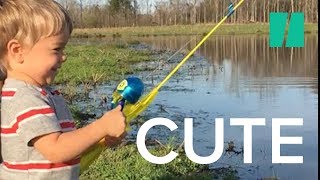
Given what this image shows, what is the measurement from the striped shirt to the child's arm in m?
0.03

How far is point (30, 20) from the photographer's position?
1.88 m

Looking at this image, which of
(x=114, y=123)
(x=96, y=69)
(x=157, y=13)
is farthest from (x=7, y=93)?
(x=157, y=13)

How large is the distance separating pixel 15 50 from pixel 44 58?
11 centimetres

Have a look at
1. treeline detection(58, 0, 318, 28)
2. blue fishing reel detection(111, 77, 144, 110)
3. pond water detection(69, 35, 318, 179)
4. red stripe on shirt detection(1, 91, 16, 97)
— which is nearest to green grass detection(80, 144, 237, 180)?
pond water detection(69, 35, 318, 179)

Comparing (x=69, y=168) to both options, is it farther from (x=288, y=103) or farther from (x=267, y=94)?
(x=267, y=94)

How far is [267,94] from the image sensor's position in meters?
11.8

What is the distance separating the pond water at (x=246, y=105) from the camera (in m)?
6.84

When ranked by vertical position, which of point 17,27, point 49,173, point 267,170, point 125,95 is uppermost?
point 17,27

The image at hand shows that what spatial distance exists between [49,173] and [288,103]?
8931mm

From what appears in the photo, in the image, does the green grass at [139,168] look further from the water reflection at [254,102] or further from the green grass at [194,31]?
the green grass at [194,31]

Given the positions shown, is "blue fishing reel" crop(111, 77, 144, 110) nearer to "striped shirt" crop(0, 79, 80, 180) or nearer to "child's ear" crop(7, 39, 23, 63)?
"striped shirt" crop(0, 79, 80, 180)

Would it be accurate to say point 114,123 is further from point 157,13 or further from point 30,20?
point 157,13

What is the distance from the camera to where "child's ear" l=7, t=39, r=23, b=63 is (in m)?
1.94

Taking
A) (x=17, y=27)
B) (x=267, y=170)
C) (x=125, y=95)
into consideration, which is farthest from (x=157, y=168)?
(x=17, y=27)
